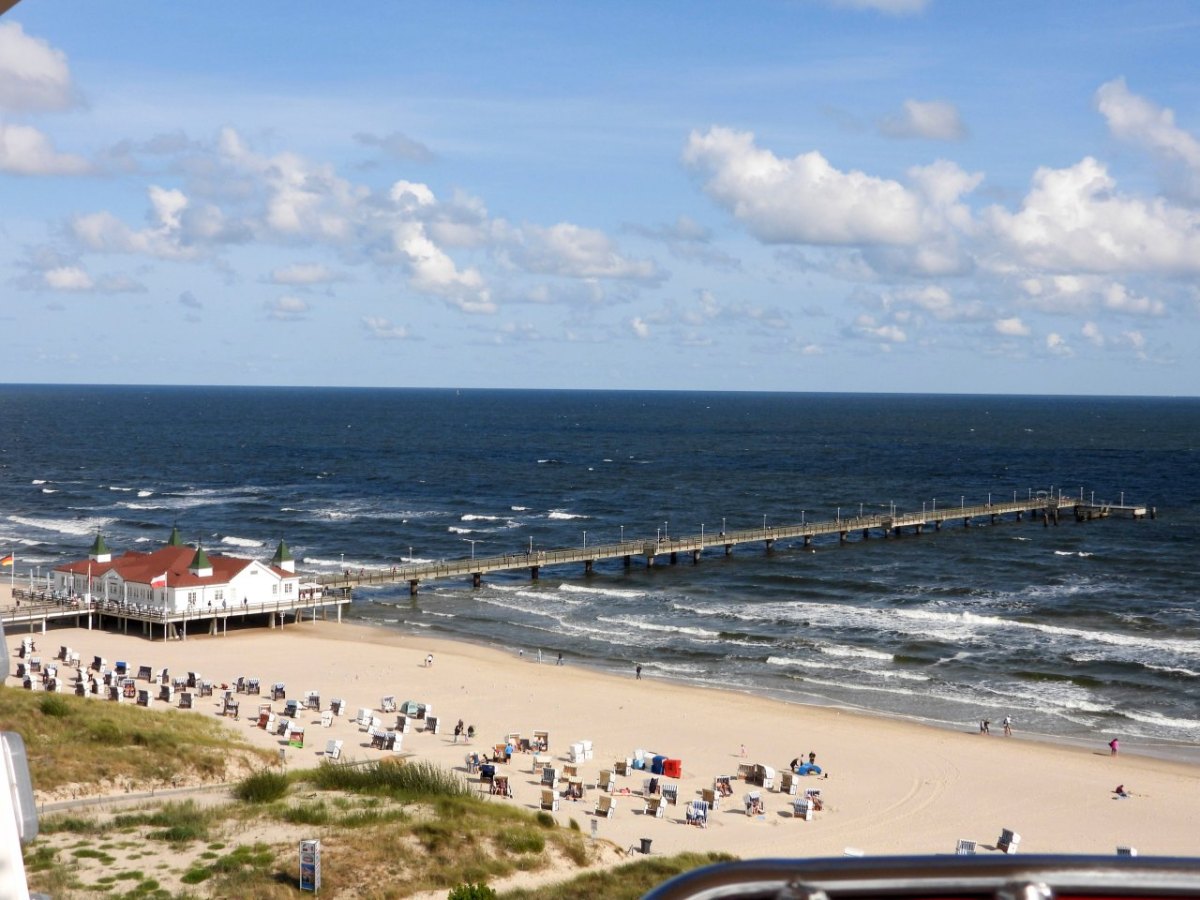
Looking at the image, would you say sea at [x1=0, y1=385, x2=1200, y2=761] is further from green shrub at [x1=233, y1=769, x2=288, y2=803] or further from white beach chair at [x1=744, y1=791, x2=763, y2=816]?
green shrub at [x1=233, y1=769, x2=288, y2=803]

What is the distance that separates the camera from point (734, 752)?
135 feet

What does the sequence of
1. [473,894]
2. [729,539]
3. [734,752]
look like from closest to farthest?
1. [473,894]
2. [734,752]
3. [729,539]

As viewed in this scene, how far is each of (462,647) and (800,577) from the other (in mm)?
26790

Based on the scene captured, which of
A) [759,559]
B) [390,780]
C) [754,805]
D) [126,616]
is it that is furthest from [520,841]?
[759,559]

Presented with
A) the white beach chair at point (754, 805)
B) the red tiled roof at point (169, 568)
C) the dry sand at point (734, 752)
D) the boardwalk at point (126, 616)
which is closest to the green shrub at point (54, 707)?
the dry sand at point (734, 752)

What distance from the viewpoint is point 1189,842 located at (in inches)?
1318

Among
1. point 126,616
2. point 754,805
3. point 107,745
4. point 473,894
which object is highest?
point 473,894

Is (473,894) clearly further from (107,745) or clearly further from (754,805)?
(754,805)

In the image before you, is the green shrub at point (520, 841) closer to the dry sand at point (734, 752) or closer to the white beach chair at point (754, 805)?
the dry sand at point (734, 752)

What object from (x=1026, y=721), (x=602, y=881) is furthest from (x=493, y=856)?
(x=1026, y=721)

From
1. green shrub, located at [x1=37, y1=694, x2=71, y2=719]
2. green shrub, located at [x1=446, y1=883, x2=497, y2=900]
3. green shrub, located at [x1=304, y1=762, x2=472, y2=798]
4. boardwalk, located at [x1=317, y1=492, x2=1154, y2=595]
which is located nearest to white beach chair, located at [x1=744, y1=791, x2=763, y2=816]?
green shrub, located at [x1=304, y1=762, x2=472, y2=798]

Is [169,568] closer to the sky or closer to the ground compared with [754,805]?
closer to the sky

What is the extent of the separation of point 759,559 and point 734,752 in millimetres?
45303

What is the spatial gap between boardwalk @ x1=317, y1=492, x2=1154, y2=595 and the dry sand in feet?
51.6
